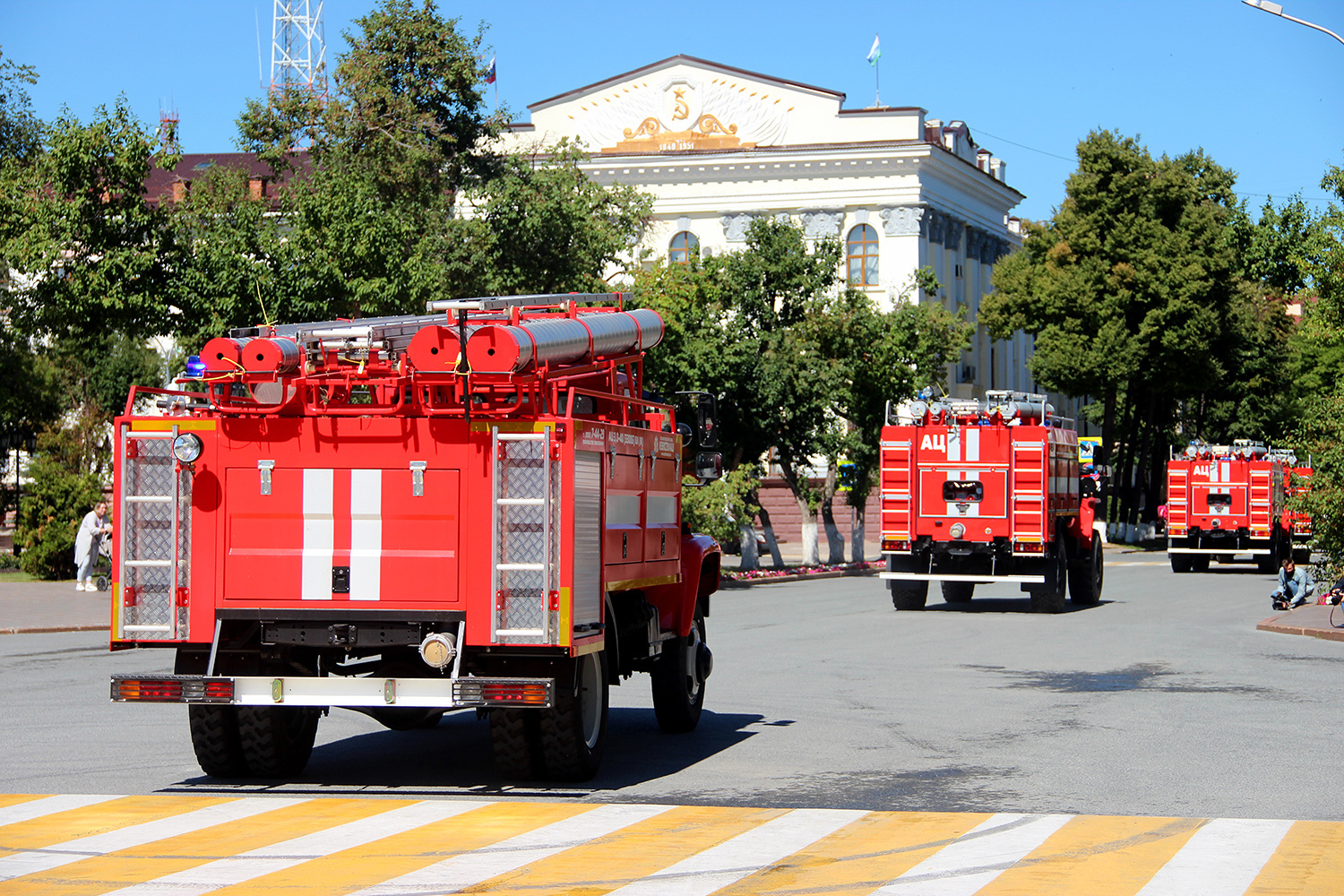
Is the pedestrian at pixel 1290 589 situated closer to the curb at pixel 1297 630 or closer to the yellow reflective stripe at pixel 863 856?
the curb at pixel 1297 630

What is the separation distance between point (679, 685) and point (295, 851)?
15.7ft

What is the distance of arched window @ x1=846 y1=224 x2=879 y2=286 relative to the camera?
63.5 metres

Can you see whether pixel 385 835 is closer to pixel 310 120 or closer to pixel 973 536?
pixel 973 536

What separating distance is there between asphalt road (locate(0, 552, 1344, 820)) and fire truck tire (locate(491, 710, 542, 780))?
0.43 ft

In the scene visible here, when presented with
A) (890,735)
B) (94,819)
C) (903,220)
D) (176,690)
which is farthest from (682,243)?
(94,819)

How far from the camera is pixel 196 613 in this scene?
987 cm

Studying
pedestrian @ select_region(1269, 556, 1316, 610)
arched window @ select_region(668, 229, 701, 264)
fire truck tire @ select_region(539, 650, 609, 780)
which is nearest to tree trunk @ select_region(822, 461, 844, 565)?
pedestrian @ select_region(1269, 556, 1316, 610)

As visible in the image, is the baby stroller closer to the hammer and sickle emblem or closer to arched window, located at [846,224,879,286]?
the hammer and sickle emblem

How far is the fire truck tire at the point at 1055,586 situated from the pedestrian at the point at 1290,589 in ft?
11.2

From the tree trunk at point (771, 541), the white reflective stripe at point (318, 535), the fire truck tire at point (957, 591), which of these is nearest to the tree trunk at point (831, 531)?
the tree trunk at point (771, 541)

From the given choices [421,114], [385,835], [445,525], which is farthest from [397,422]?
[421,114]

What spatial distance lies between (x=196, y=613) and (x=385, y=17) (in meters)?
29.1

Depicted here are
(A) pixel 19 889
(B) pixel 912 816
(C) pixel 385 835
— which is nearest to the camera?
(A) pixel 19 889

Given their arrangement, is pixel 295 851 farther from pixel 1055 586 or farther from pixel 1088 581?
pixel 1088 581
